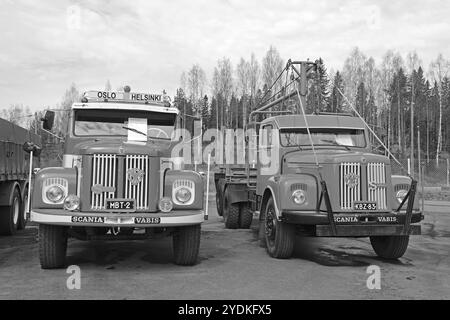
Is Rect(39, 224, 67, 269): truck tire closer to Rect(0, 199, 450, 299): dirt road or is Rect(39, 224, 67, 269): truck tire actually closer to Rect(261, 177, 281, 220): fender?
Rect(0, 199, 450, 299): dirt road

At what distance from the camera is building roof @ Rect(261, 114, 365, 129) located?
903cm

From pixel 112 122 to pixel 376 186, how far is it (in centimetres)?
438

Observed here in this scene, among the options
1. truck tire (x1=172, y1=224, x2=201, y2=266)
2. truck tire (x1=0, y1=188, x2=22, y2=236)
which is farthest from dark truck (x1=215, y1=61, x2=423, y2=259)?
truck tire (x1=0, y1=188, x2=22, y2=236)

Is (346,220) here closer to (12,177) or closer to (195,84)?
(12,177)

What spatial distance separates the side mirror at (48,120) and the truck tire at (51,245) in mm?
2179

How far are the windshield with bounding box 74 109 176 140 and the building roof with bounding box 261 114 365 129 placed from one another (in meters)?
2.54

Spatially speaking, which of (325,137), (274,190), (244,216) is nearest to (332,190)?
(274,190)

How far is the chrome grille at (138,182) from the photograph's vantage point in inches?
251

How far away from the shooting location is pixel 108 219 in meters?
6.13
